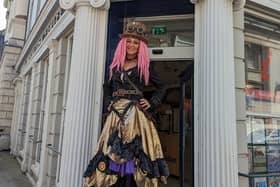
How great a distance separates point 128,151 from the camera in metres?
2.00

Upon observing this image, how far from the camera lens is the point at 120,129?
2070 mm

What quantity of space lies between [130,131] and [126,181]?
1.47ft

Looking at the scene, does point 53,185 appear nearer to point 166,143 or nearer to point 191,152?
point 191,152

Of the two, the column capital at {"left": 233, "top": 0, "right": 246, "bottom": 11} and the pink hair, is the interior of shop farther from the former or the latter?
the column capital at {"left": 233, "top": 0, "right": 246, "bottom": 11}

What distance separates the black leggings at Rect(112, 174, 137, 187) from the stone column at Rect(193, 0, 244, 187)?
727 millimetres

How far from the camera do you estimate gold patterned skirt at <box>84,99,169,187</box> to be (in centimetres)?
198

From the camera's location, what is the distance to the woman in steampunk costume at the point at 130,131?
199 centimetres

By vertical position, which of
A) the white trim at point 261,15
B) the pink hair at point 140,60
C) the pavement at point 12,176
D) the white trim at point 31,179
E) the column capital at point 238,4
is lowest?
the pavement at point 12,176

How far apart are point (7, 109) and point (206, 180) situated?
10.8 meters

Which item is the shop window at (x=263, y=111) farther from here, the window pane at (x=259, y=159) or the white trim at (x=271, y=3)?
the white trim at (x=271, y=3)

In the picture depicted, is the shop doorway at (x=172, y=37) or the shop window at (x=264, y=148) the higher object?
the shop doorway at (x=172, y=37)

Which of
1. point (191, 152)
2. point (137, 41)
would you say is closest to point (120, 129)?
point (137, 41)

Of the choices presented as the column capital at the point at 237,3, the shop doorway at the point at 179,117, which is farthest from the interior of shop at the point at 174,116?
the column capital at the point at 237,3

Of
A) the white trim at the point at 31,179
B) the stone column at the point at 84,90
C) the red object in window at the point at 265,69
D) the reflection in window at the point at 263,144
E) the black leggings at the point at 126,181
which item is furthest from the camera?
the white trim at the point at 31,179
